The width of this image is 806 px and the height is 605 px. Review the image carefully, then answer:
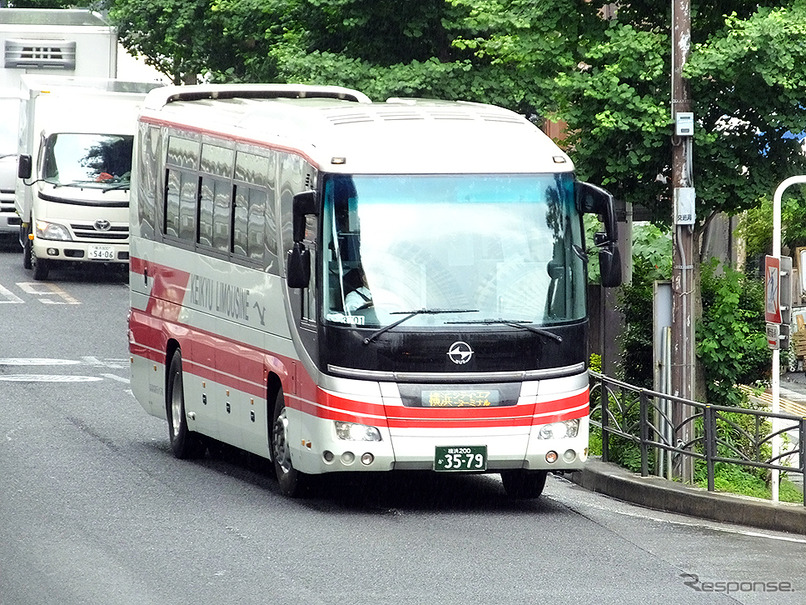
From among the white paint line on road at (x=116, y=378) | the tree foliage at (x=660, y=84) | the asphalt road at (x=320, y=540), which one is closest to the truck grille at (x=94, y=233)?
the white paint line on road at (x=116, y=378)

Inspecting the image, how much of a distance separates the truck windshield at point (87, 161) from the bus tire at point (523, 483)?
705 inches

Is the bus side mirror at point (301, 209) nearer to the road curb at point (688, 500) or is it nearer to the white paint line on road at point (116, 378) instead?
the road curb at point (688, 500)

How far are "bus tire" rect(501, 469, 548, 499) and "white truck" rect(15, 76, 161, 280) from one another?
17.4 meters

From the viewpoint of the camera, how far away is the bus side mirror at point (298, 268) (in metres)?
13.4

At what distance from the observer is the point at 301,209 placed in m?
13.4

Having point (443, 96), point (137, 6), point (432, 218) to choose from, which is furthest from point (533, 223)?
point (137, 6)

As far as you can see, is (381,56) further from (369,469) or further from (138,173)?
(369,469)

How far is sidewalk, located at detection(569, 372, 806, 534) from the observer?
1391 centimetres

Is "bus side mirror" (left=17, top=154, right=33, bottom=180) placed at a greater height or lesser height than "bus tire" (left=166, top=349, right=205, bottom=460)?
greater

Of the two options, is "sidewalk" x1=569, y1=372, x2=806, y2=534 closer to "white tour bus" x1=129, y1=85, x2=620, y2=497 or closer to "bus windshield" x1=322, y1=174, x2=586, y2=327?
"white tour bus" x1=129, y1=85, x2=620, y2=497

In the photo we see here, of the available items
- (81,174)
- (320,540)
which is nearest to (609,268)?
(320,540)

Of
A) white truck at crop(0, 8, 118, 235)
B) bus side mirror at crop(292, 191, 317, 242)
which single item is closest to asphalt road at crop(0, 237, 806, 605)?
bus side mirror at crop(292, 191, 317, 242)

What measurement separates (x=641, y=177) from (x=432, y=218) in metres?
5.44

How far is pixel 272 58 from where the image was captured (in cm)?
2866
